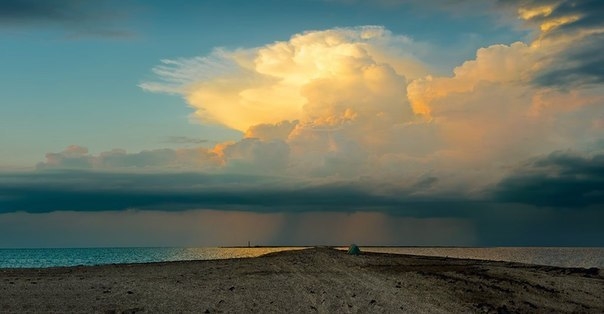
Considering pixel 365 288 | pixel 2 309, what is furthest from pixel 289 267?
pixel 2 309

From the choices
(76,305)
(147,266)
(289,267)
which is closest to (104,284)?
(76,305)

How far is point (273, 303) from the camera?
30.8 metres

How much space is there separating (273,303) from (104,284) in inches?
431

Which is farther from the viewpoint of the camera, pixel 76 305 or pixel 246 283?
pixel 246 283

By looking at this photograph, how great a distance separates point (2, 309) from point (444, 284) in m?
25.8

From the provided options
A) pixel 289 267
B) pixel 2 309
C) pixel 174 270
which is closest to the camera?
pixel 2 309

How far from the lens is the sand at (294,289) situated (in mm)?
29641

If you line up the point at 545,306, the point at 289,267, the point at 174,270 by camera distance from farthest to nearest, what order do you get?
1. the point at 289,267
2. the point at 174,270
3. the point at 545,306

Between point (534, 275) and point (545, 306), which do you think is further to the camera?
point (534, 275)

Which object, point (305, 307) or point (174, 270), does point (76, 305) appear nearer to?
point (305, 307)

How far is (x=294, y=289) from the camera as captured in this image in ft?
117

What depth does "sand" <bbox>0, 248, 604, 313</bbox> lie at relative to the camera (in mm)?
29641

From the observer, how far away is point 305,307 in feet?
98.1

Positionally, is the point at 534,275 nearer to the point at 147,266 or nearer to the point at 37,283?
the point at 147,266
